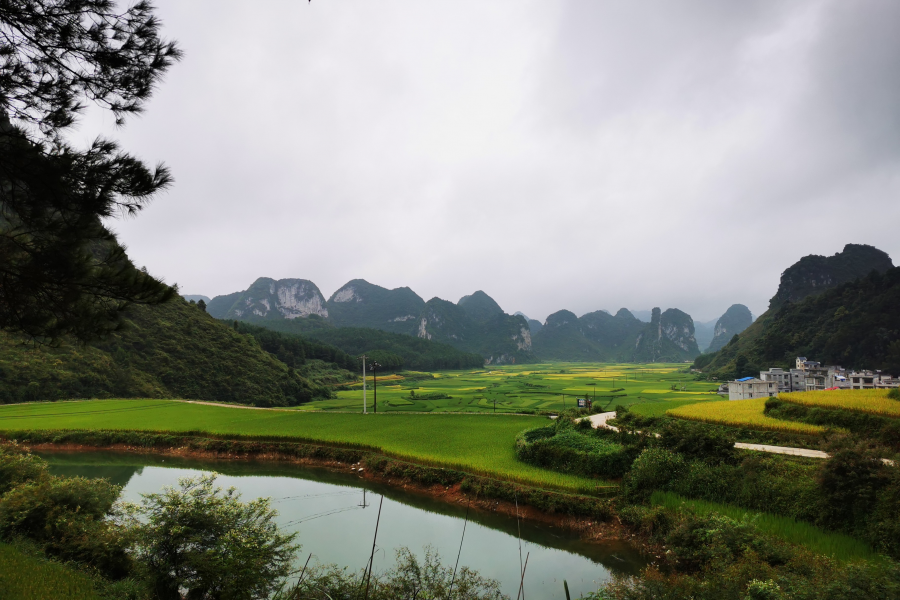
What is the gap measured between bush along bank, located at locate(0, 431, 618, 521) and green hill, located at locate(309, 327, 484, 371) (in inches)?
1950

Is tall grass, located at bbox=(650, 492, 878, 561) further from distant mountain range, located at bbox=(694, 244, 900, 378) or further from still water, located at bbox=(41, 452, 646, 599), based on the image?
distant mountain range, located at bbox=(694, 244, 900, 378)

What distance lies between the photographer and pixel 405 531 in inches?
344

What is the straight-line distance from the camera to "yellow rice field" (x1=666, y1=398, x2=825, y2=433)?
37.7 ft

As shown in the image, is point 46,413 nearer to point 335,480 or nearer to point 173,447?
point 173,447

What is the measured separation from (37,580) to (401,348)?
7128 centimetres

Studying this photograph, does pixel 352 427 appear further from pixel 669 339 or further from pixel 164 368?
pixel 669 339

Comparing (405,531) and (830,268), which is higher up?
(830,268)

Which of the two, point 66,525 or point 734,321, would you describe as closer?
point 66,525

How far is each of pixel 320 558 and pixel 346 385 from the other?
40511 mm

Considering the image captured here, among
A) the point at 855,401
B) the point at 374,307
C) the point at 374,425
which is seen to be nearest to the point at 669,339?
the point at 374,307

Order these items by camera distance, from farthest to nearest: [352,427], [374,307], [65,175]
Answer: [374,307]
[352,427]
[65,175]

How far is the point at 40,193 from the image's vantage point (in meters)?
3.67

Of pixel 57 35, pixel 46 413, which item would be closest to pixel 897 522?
pixel 57 35

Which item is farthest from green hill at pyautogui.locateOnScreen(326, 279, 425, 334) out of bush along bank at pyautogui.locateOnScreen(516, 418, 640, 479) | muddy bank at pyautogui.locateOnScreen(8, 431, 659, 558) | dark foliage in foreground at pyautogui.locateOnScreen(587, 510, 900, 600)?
dark foliage in foreground at pyautogui.locateOnScreen(587, 510, 900, 600)
